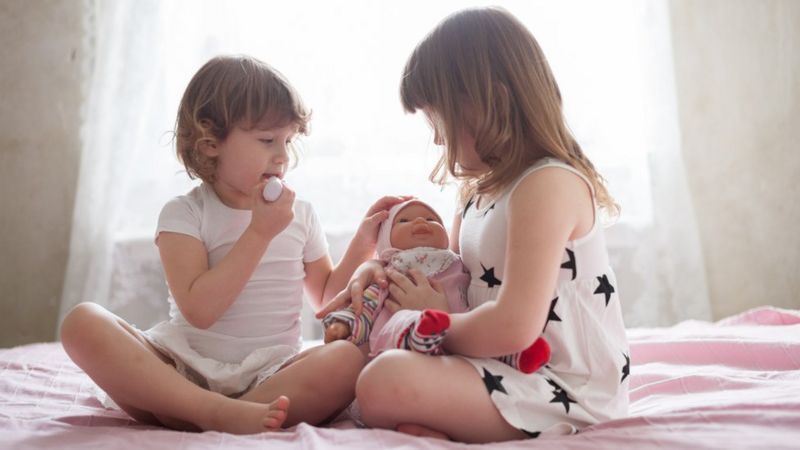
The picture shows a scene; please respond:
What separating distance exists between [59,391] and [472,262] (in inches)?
28.2

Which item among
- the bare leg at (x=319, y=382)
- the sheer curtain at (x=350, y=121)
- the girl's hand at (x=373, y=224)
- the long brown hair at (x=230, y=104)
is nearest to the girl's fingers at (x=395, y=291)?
the bare leg at (x=319, y=382)

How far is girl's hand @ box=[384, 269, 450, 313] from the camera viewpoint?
44.4 inches

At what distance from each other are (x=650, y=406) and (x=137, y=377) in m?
0.72

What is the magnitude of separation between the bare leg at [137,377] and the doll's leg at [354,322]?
0.13m

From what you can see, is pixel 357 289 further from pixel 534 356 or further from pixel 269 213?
pixel 534 356

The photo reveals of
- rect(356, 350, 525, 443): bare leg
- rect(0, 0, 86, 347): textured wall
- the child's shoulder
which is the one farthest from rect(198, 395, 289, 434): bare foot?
rect(0, 0, 86, 347): textured wall

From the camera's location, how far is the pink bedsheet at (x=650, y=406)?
2.89ft

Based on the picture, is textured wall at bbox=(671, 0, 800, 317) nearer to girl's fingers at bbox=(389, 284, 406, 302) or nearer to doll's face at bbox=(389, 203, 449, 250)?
doll's face at bbox=(389, 203, 449, 250)

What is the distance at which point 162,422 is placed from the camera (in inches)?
43.3

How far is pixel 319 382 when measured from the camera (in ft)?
3.49

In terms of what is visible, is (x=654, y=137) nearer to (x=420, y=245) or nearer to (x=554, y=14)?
(x=554, y=14)

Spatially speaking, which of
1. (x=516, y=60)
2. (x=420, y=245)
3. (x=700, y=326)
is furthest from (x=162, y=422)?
(x=700, y=326)

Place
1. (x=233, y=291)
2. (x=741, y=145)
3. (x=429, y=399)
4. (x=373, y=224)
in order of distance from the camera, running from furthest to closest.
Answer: (x=741, y=145) < (x=373, y=224) < (x=233, y=291) < (x=429, y=399)

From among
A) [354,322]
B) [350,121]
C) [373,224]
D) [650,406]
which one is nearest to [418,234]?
[373,224]
